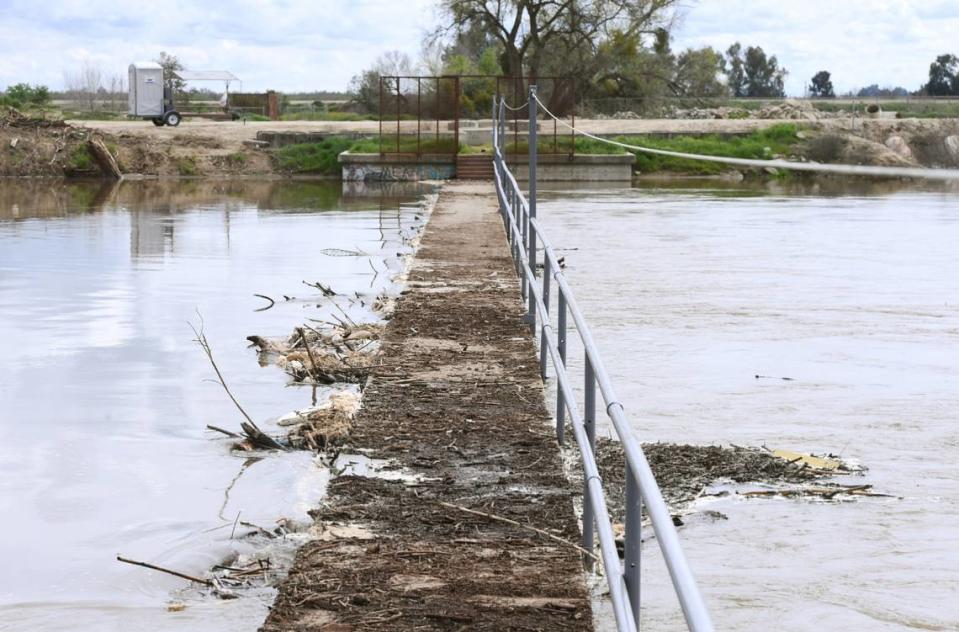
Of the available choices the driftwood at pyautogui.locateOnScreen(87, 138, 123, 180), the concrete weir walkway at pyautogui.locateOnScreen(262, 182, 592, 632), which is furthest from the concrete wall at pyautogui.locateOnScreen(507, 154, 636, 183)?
the concrete weir walkway at pyautogui.locateOnScreen(262, 182, 592, 632)

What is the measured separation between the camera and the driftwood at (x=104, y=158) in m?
40.2

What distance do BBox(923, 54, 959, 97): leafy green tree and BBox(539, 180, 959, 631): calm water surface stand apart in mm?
68029

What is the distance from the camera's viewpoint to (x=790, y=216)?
89.7 feet

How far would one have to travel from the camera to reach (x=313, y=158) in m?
42.8

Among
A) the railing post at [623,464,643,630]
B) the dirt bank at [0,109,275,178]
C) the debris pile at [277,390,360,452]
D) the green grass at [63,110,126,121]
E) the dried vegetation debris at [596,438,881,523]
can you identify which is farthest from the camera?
the green grass at [63,110,126,121]

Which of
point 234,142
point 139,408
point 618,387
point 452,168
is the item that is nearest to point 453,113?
point 234,142

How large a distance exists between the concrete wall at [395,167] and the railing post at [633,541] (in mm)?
33494

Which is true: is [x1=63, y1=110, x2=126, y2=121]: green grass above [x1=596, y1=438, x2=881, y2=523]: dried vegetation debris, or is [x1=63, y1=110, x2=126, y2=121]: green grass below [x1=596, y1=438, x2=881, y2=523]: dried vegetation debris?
above

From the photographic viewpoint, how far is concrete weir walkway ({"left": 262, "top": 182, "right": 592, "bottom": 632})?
5.38 m

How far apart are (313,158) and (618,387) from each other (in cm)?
3318

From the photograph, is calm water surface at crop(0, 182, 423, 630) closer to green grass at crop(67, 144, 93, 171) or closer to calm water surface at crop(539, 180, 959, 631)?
calm water surface at crop(539, 180, 959, 631)

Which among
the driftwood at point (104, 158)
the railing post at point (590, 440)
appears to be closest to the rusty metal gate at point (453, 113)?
the driftwood at point (104, 158)

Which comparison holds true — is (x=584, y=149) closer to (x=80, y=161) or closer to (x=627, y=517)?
(x=80, y=161)

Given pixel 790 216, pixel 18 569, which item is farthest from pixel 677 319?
pixel 790 216
